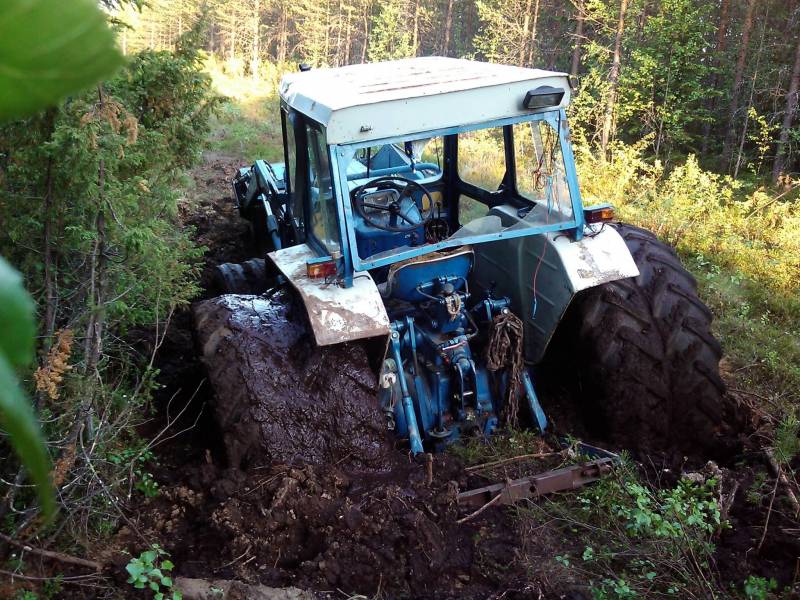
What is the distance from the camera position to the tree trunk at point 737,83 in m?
16.2

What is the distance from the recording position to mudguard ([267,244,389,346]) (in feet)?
11.7

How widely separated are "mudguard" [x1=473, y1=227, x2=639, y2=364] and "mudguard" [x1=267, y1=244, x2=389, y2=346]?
1135mm

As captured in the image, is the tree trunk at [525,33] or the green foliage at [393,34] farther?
the green foliage at [393,34]

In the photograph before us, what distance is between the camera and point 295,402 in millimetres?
3672

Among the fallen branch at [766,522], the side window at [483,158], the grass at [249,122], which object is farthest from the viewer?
the grass at [249,122]

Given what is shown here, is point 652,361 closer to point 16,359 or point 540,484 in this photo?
point 540,484

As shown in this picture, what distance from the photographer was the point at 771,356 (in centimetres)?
552

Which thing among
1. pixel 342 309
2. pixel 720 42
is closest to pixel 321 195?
pixel 342 309

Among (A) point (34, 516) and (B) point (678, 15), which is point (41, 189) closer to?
(A) point (34, 516)

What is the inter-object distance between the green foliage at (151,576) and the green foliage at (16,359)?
292 cm

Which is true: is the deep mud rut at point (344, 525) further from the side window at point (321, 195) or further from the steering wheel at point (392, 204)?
the steering wheel at point (392, 204)

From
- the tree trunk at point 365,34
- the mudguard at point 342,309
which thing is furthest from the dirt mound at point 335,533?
the tree trunk at point 365,34

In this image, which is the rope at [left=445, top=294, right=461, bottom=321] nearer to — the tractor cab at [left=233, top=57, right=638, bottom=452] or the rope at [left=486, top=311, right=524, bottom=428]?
the tractor cab at [left=233, top=57, right=638, bottom=452]

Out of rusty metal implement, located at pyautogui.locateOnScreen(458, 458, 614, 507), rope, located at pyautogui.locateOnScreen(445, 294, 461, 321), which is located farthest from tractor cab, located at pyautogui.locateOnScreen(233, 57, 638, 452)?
rusty metal implement, located at pyautogui.locateOnScreen(458, 458, 614, 507)
